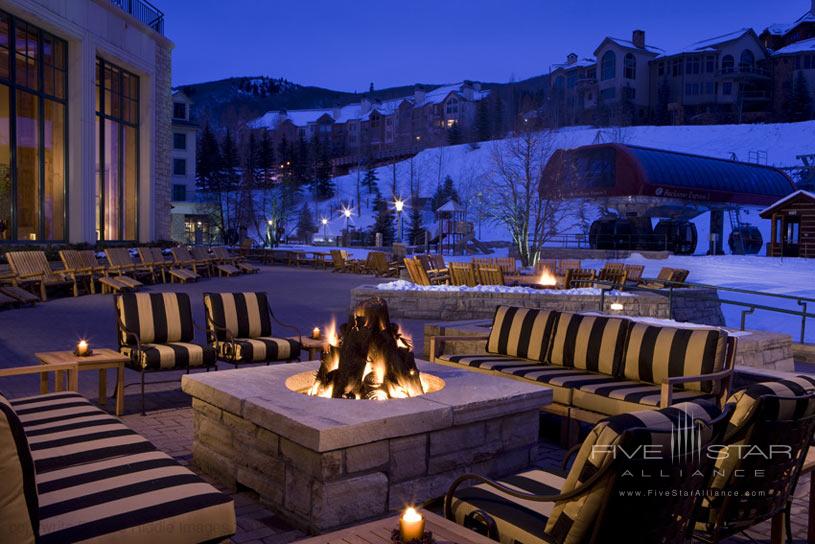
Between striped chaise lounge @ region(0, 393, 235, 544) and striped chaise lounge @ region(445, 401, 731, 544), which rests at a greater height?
striped chaise lounge @ region(445, 401, 731, 544)

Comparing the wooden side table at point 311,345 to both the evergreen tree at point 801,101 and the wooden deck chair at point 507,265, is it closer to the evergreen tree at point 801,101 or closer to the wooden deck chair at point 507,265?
the wooden deck chair at point 507,265

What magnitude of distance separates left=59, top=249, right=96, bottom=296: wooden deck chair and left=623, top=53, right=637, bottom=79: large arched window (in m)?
63.4

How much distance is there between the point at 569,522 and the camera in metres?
2.48

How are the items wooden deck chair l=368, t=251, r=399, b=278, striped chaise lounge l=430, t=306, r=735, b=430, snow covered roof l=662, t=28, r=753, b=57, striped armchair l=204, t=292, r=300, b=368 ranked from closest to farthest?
striped chaise lounge l=430, t=306, r=735, b=430 → striped armchair l=204, t=292, r=300, b=368 → wooden deck chair l=368, t=251, r=399, b=278 → snow covered roof l=662, t=28, r=753, b=57

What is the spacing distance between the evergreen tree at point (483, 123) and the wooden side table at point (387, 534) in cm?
7688

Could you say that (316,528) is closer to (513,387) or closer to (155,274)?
(513,387)

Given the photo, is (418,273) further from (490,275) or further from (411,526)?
(411,526)

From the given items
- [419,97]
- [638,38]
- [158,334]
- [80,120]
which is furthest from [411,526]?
[419,97]

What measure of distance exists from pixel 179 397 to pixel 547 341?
11.6 feet

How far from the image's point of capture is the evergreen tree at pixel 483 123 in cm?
7775

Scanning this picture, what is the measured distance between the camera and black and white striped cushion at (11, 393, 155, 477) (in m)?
3.14

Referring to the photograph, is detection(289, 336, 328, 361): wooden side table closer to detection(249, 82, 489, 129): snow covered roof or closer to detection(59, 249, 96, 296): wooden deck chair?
detection(59, 249, 96, 296): wooden deck chair

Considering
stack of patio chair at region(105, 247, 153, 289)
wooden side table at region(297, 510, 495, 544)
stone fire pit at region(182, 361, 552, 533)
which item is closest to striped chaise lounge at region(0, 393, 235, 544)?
wooden side table at region(297, 510, 495, 544)

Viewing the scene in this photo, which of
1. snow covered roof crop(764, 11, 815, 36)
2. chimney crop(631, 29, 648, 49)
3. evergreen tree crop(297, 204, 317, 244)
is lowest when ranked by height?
evergreen tree crop(297, 204, 317, 244)
